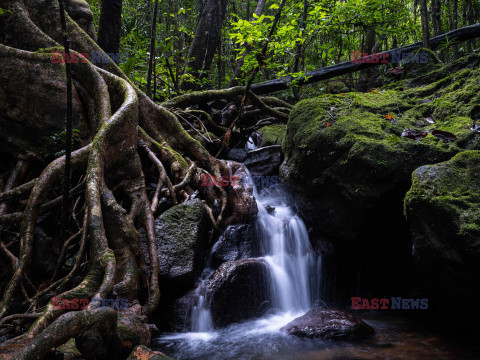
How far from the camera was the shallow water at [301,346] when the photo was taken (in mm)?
3572

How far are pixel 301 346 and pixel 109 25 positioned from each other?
761 centimetres

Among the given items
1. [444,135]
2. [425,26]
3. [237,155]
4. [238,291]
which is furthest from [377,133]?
[425,26]

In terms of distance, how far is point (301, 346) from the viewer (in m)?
3.86

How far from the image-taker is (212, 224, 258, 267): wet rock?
5.16 meters

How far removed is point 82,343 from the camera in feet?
7.79

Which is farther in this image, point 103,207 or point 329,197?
point 329,197

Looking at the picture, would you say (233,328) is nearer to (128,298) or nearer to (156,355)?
(128,298)

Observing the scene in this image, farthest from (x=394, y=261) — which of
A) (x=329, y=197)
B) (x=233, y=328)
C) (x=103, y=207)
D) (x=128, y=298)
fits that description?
(x=103, y=207)

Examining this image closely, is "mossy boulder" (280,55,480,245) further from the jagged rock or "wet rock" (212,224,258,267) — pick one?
the jagged rock

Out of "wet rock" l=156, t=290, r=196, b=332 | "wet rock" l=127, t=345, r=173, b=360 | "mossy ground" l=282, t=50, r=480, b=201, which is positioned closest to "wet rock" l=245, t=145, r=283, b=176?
"mossy ground" l=282, t=50, r=480, b=201

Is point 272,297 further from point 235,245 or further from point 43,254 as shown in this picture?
point 43,254

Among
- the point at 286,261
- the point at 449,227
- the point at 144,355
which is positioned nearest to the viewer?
the point at 144,355

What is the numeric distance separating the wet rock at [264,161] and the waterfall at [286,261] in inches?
45.8

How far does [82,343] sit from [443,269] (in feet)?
12.5
